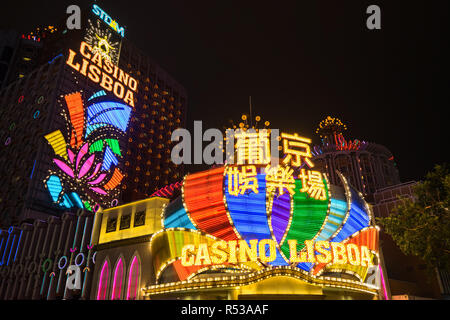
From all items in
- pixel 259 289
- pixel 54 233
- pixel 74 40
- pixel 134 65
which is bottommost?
pixel 259 289

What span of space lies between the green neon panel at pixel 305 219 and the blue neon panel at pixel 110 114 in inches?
1477

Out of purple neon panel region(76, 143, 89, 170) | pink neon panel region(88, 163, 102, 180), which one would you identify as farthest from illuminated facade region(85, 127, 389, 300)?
purple neon panel region(76, 143, 89, 170)

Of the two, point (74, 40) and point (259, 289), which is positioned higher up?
point (74, 40)

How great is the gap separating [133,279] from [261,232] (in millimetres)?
8883

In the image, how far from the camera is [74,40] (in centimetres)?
5794

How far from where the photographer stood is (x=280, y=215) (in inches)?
809

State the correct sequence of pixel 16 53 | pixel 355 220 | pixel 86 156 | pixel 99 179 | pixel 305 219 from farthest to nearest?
pixel 16 53
pixel 99 179
pixel 86 156
pixel 355 220
pixel 305 219

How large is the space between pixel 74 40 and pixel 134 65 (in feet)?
45.2

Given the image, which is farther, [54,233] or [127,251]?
[54,233]

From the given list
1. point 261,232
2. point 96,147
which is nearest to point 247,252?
point 261,232

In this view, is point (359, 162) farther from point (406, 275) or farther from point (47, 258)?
point (47, 258)
